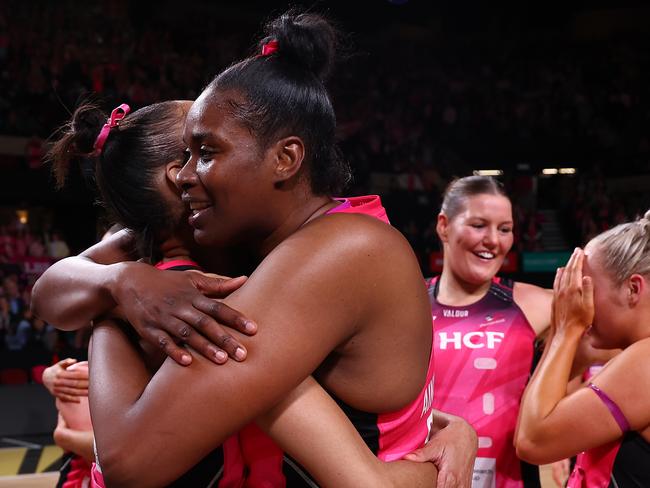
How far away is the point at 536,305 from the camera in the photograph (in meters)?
3.00

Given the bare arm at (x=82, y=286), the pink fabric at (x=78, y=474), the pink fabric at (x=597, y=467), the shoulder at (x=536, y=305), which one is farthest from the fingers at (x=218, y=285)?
the shoulder at (x=536, y=305)

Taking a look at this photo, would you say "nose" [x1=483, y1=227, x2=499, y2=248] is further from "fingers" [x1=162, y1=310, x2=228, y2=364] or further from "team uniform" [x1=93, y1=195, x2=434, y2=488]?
"fingers" [x1=162, y1=310, x2=228, y2=364]

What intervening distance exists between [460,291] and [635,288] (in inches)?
48.7

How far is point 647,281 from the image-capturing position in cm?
189

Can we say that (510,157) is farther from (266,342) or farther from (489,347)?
(266,342)

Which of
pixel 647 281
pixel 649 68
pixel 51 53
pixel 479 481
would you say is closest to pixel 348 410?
pixel 647 281

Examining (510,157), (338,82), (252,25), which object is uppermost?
(252,25)

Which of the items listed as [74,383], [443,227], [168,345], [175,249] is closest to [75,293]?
[175,249]

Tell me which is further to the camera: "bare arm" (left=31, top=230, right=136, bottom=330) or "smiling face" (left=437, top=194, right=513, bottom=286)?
"smiling face" (left=437, top=194, right=513, bottom=286)

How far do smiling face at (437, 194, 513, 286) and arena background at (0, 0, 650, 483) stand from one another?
449cm

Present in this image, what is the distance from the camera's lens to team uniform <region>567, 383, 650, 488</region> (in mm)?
1808

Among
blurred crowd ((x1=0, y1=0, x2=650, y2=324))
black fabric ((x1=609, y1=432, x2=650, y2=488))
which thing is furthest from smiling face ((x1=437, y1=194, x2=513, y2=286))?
blurred crowd ((x1=0, y1=0, x2=650, y2=324))

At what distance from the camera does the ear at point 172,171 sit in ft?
5.18

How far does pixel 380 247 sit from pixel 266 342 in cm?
25
